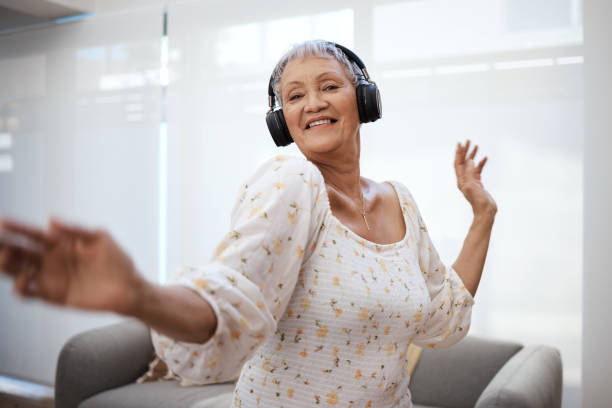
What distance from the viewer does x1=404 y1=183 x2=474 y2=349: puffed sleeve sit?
125 centimetres

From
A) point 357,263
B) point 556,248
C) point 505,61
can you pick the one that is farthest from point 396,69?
point 357,263

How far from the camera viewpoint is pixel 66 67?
173 inches

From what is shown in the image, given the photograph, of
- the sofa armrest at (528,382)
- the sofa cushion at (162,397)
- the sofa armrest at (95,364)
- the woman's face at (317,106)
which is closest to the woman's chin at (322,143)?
the woman's face at (317,106)

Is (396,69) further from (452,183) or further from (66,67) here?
(66,67)

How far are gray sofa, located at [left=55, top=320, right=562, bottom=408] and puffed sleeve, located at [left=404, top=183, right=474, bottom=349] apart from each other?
1.42 m

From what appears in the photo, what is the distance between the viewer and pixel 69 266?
524 mm

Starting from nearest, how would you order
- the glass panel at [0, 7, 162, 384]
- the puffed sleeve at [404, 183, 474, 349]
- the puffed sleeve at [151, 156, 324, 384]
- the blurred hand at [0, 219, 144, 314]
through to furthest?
1. the blurred hand at [0, 219, 144, 314]
2. the puffed sleeve at [151, 156, 324, 384]
3. the puffed sleeve at [404, 183, 474, 349]
4. the glass panel at [0, 7, 162, 384]

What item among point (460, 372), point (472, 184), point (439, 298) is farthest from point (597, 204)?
point (439, 298)

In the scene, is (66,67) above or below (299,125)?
above

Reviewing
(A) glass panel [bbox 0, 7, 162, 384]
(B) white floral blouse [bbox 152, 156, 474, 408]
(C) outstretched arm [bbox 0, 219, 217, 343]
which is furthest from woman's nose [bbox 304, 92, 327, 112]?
(A) glass panel [bbox 0, 7, 162, 384]

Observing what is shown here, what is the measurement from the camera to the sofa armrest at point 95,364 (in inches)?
110

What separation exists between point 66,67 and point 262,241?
411cm

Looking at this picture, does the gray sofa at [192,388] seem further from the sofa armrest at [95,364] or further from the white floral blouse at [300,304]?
the white floral blouse at [300,304]

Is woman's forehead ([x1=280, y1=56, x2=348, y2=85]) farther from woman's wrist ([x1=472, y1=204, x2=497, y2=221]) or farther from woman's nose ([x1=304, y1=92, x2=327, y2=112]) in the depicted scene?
woman's wrist ([x1=472, y1=204, x2=497, y2=221])
